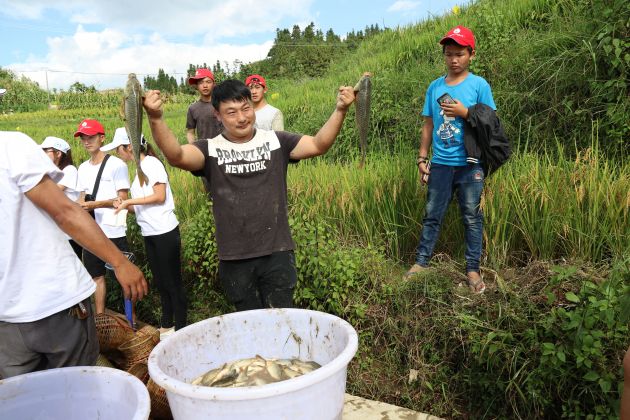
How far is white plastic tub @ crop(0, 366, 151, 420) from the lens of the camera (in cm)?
178

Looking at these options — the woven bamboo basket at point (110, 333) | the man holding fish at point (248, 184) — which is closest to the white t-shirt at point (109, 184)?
the woven bamboo basket at point (110, 333)

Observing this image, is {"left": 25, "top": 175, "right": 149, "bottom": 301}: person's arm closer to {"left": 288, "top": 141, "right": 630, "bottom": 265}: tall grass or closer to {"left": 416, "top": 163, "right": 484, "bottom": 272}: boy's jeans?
{"left": 416, "top": 163, "right": 484, "bottom": 272}: boy's jeans

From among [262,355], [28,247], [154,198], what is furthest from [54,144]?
[262,355]

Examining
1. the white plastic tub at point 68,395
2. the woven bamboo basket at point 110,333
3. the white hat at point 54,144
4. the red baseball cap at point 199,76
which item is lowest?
the woven bamboo basket at point 110,333

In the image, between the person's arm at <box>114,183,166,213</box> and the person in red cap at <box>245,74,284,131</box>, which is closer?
the person's arm at <box>114,183,166,213</box>

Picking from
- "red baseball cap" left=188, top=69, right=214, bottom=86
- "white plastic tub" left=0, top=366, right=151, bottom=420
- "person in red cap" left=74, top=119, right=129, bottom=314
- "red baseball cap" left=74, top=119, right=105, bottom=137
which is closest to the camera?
"white plastic tub" left=0, top=366, right=151, bottom=420

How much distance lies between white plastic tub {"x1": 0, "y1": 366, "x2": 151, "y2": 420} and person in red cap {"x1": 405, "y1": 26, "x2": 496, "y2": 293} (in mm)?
2493

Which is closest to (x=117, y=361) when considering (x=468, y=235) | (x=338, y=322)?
(x=338, y=322)

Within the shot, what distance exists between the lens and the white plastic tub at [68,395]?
1.78 m

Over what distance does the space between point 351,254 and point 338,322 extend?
215 centimetres

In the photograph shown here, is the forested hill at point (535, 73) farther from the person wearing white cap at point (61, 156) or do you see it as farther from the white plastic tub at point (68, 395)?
the white plastic tub at point (68, 395)

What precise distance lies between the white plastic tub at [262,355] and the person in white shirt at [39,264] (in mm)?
361

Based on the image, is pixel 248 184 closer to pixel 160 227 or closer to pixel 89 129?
pixel 160 227

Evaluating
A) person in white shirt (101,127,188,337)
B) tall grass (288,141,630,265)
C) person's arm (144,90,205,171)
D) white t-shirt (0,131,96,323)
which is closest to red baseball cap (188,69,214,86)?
person in white shirt (101,127,188,337)
